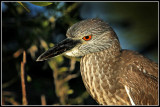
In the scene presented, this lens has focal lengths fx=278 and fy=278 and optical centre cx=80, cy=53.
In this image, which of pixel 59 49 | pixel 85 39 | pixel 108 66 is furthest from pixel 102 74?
pixel 59 49

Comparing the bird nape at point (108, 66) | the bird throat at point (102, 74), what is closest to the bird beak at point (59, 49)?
the bird nape at point (108, 66)

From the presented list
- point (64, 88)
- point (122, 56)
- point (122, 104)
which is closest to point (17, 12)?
point (64, 88)

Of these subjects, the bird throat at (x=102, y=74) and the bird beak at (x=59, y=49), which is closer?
the bird beak at (x=59, y=49)

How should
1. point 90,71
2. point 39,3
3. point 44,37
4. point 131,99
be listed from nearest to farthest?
point 39,3 < point 131,99 < point 90,71 < point 44,37

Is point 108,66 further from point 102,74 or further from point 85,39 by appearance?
point 85,39

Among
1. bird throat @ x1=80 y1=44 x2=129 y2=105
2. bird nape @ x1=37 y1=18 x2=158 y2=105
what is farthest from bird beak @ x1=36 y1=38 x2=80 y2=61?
bird throat @ x1=80 y1=44 x2=129 y2=105

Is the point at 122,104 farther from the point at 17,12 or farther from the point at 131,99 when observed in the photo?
the point at 17,12

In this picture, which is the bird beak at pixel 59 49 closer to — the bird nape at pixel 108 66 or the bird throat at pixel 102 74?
the bird nape at pixel 108 66
